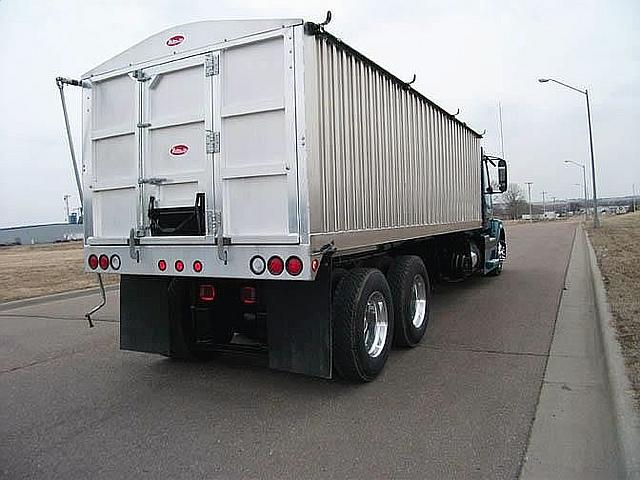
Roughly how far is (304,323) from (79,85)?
3.45 metres

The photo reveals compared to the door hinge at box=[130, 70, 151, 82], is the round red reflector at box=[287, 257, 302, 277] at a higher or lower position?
lower

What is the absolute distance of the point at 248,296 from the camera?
582cm

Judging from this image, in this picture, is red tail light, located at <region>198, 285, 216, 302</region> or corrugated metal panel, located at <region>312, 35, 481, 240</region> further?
red tail light, located at <region>198, 285, 216, 302</region>

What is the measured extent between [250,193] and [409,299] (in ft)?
8.87

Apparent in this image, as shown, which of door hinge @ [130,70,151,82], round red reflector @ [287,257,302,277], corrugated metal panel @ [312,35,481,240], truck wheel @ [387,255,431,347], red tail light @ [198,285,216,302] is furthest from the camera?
truck wheel @ [387,255,431,347]

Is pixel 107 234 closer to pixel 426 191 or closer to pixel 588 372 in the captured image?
pixel 426 191

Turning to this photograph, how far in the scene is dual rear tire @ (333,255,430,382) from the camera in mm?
5355

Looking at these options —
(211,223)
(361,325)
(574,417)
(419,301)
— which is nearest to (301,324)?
(361,325)

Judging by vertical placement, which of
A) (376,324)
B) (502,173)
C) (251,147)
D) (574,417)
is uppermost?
(502,173)

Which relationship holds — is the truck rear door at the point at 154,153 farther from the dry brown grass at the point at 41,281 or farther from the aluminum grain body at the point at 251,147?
the dry brown grass at the point at 41,281

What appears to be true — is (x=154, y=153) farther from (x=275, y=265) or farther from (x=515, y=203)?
(x=515, y=203)

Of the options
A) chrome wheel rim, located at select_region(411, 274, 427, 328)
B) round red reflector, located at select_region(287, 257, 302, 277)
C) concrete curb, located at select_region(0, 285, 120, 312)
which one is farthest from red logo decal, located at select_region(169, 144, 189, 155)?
concrete curb, located at select_region(0, 285, 120, 312)

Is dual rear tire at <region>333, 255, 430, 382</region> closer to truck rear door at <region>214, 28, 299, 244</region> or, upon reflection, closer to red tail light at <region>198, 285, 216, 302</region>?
truck rear door at <region>214, 28, 299, 244</region>

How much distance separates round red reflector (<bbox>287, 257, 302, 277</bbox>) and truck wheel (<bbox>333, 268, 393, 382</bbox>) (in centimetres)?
80
